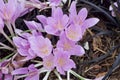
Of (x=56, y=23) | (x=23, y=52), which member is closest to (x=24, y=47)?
(x=23, y=52)

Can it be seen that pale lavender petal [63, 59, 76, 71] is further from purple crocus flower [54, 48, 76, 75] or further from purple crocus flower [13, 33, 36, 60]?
purple crocus flower [13, 33, 36, 60]

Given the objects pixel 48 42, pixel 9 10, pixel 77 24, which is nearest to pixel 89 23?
pixel 77 24

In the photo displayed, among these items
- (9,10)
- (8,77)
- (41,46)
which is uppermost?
(9,10)

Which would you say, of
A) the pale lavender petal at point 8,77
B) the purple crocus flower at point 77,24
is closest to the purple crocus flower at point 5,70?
the pale lavender petal at point 8,77

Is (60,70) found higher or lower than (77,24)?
lower

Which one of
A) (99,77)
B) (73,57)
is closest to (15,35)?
(73,57)

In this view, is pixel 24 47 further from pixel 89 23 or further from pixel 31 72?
pixel 89 23
